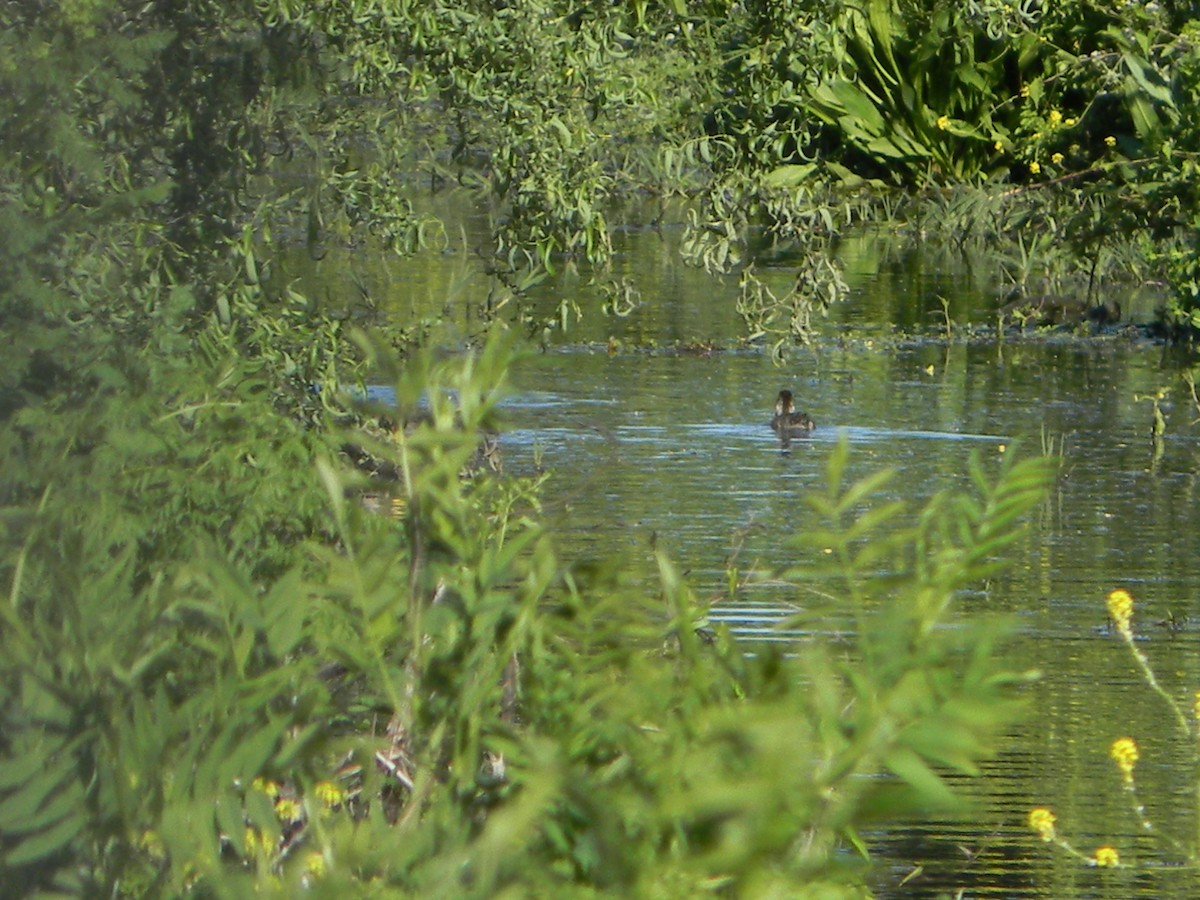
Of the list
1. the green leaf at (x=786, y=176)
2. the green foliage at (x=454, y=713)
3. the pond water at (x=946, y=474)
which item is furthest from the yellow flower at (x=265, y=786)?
the green leaf at (x=786, y=176)

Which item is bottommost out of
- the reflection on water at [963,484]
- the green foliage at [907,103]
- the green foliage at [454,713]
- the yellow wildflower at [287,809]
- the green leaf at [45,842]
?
the reflection on water at [963,484]

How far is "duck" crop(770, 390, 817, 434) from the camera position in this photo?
573 inches

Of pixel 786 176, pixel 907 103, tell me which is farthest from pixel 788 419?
pixel 786 176

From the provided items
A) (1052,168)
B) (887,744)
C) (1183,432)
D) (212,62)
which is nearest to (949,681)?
(887,744)

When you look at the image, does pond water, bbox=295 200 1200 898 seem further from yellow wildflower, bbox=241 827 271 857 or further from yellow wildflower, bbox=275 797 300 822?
yellow wildflower, bbox=241 827 271 857

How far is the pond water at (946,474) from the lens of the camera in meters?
7.62

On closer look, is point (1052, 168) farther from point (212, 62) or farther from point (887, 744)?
point (887, 744)

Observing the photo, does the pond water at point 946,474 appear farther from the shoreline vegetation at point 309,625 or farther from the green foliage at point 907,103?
the green foliage at point 907,103

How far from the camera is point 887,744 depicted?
6.73ft

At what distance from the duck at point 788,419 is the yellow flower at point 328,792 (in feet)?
39.3

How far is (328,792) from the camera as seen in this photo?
2.55 metres

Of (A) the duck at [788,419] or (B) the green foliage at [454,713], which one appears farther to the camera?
(A) the duck at [788,419]

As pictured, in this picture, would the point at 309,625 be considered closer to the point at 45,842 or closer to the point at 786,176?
the point at 45,842

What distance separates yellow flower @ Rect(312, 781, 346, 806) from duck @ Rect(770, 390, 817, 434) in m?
12.0
